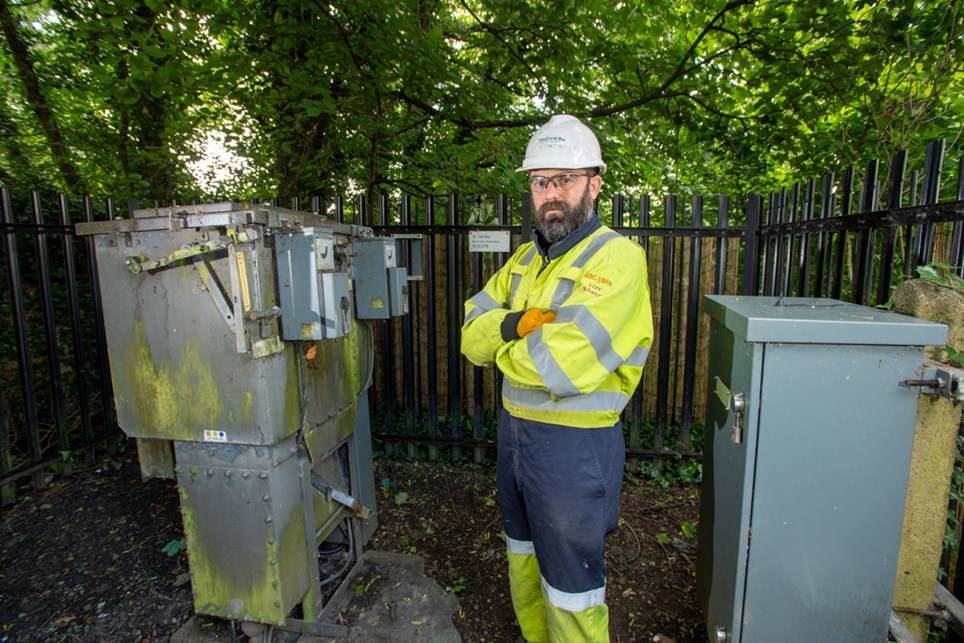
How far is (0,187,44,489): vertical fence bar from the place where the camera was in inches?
126

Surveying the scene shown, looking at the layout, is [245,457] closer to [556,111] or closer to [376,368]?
[376,368]

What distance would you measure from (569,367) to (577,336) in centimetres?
11

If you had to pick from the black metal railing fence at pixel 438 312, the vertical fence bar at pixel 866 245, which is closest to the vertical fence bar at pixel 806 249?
the black metal railing fence at pixel 438 312

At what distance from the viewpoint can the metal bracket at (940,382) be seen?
142cm

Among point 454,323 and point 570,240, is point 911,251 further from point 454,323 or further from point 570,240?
point 454,323

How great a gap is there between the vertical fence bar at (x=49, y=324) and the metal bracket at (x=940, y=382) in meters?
4.71

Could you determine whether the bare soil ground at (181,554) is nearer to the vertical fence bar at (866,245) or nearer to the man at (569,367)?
the man at (569,367)

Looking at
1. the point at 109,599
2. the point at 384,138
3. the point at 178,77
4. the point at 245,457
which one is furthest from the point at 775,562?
the point at 384,138

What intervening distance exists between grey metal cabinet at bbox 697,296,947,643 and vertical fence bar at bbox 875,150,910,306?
0.66 metres

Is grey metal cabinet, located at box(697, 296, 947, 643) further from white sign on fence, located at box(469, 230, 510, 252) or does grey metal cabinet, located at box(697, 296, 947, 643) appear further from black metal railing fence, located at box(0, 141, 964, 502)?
white sign on fence, located at box(469, 230, 510, 252)

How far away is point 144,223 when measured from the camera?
80.5 inches

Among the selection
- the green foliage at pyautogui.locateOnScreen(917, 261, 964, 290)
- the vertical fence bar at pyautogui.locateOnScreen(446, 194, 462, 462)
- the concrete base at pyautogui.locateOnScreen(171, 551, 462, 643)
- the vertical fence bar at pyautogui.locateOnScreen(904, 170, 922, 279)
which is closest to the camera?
the green foliage at pyautogui.locateOnScreen(917, 261, 964, 290)

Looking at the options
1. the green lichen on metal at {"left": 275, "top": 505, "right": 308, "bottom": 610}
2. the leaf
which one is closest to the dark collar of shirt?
the green lichen on metal at {"left": 275, "top": 505, "right": 308, "bottom": 610}

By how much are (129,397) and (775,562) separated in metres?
2.64
